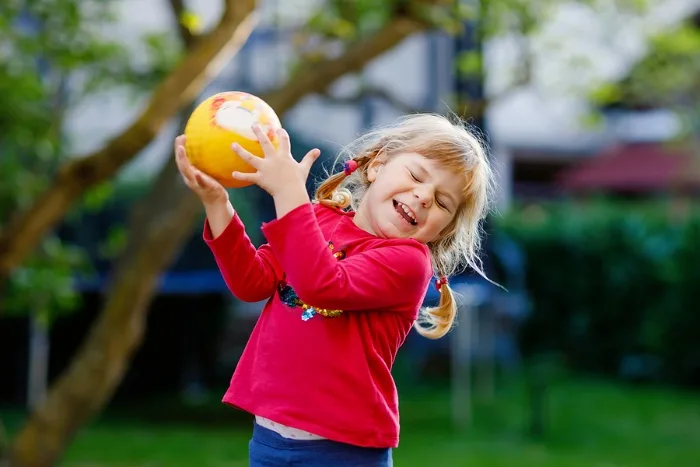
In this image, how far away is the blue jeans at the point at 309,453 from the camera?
7.66 ft

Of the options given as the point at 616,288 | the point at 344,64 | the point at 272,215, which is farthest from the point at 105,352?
the point at 616,288

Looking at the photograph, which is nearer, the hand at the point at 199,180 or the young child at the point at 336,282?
the young child at the point at 336,282

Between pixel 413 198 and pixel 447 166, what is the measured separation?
11cm

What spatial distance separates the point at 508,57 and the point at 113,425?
4.98m

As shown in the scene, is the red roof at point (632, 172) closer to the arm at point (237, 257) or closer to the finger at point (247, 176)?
the arm at point (237, 257)

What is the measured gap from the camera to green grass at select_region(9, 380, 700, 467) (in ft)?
27.3

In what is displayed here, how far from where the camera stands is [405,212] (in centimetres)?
241

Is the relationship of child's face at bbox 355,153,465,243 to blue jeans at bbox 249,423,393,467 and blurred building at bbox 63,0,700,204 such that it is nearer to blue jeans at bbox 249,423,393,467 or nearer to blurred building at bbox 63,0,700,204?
blue jeans at bbox 249,423,393,467

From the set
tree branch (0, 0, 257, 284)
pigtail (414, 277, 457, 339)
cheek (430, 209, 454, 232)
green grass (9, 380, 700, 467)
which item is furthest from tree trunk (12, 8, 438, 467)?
cheek (430, 209, 454, 232)

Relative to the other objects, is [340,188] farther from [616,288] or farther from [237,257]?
[616,288]

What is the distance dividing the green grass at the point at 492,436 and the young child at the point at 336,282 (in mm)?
5838

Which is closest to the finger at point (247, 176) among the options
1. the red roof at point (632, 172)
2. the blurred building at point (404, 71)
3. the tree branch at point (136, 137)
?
the tree branch at point (136, 137)

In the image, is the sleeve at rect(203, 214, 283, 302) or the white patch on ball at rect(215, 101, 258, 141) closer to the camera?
the white patch on ball at rect(215, 101, 258, 141)

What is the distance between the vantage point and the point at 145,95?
341 inches
